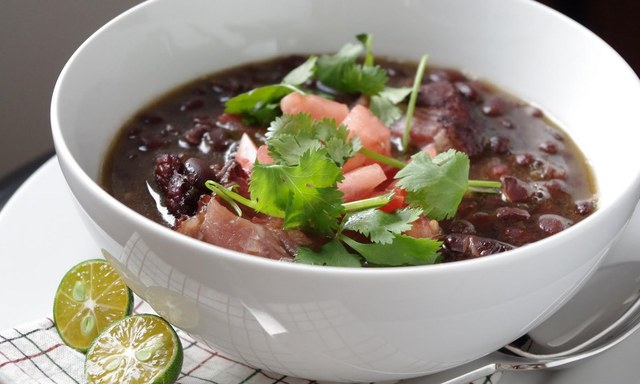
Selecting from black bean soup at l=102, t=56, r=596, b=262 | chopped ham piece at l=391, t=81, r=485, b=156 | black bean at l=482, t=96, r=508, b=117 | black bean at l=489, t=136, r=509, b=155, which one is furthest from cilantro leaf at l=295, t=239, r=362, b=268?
black bean at l=482, t=96, r=508, b=117

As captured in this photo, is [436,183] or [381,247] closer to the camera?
[381,247]

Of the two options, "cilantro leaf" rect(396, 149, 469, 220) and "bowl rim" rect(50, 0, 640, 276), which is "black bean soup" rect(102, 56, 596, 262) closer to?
"cilantro leaf" rect(396, 149, 469, 220)

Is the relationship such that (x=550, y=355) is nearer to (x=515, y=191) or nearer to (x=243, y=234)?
(x=515, y=191)

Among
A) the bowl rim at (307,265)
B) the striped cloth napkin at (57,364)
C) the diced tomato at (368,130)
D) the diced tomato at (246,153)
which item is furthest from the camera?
the diced tomato at (368,130)

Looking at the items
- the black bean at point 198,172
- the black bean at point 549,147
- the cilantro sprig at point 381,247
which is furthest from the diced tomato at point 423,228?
the black bean at point 549,147

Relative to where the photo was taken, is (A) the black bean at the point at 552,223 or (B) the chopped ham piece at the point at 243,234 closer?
(B) the chopped ham piece at the point at 243,234

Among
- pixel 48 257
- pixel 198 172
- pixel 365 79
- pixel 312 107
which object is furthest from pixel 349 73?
pixel 48 257

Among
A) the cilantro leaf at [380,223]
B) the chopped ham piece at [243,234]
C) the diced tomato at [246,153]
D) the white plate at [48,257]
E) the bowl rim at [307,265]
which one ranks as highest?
the bowl rim at [307,265]

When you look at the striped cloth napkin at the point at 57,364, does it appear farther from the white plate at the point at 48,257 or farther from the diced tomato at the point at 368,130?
the diced tomato at the point at 368,130
